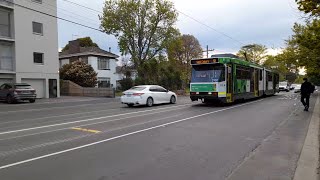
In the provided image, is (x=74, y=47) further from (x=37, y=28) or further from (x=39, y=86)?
(x=39, y=86)

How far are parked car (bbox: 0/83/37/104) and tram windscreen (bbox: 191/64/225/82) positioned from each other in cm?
1508

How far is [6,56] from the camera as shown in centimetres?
3453

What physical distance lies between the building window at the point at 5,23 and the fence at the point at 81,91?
11.3m

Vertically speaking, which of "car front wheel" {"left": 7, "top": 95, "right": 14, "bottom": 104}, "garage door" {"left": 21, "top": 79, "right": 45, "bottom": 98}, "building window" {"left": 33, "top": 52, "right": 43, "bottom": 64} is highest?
"building window" {"left": 33, "top": 52, "right": 43, "bottom": 64}

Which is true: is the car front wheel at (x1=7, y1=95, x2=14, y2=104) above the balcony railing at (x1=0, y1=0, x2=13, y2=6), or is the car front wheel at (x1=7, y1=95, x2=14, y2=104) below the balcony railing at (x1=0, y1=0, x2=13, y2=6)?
below

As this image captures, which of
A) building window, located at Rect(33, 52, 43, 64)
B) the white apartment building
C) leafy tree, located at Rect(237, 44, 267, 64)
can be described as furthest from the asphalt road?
leafy tree, located at Rect(237, 44, 267, 64)

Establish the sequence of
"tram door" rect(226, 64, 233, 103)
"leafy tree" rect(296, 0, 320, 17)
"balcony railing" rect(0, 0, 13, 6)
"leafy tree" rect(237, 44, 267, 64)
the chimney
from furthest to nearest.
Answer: "leafy tree" rect(237, 44, 267, 64) < the chimney < "balcony railing" rect(0, 0, 13, 6) < "tram door" rect(226, 64, 233, 103) < "leafy tree" rect(296, 0, 320, 17)

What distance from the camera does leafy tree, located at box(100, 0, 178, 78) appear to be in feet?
175

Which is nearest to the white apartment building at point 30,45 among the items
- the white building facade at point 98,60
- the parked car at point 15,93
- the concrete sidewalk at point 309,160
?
the parked car at point 15,93

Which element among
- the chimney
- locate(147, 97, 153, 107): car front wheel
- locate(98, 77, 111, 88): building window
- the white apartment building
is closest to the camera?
locate(147, 97, 153, 107): car front wheel

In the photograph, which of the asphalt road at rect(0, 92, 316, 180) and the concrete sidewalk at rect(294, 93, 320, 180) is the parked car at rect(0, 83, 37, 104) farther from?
the concrete sidewalk at rect(294, 93, 320, 180)

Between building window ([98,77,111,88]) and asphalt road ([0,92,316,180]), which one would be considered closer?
asphalt road ([0,92,316,180])

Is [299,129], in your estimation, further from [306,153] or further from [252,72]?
[252,72]

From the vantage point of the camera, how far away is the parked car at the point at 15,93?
28.8 m
